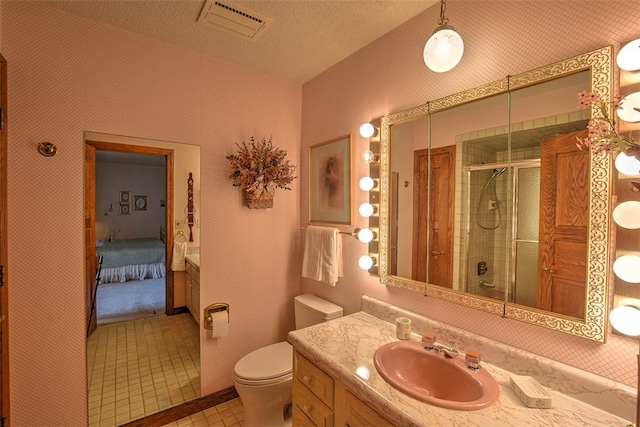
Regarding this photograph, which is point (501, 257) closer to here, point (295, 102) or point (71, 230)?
point (295, 102)

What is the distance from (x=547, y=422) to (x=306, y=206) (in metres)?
1.81

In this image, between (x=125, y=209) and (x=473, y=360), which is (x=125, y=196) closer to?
(x=125, y=209)

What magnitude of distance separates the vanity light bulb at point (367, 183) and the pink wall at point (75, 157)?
92cm

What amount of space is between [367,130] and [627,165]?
1.13 m

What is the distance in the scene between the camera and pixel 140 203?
6.05 ft

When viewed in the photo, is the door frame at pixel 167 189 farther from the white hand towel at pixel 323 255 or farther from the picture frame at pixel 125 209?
the white hand towel at pixel 323 255

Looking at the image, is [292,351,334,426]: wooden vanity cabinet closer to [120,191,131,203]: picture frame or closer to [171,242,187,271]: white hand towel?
[171,242,187,271]: white hand towel

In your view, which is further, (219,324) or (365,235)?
(219,324)

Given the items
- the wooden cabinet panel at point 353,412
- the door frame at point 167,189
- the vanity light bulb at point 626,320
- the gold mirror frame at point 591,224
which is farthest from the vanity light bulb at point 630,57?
the door frame at point 167,189

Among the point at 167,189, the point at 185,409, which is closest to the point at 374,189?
the point at 167,189

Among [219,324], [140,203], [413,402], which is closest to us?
[413,402]

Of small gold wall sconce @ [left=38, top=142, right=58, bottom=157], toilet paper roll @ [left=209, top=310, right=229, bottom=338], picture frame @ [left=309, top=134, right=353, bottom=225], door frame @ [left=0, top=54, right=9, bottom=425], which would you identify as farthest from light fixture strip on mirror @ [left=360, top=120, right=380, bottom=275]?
door frame @ [left=0, top=54, right=9, bottom=425]

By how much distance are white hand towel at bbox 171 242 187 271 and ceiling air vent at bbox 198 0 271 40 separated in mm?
1370

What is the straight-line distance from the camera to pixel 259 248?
2.19 metres
